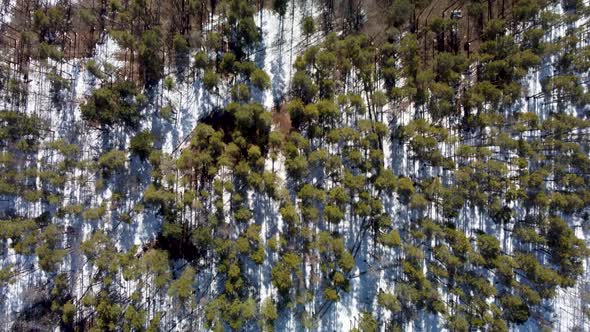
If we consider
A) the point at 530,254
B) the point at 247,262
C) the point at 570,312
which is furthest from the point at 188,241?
the point at 570,312

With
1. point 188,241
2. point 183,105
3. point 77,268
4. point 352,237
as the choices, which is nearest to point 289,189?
point 352,237

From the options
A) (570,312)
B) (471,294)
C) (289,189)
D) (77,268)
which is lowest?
(570,312)

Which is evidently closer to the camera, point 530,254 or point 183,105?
point 530,254

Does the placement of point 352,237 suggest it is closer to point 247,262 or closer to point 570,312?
point 247,262

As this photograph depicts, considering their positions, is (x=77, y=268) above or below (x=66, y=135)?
below

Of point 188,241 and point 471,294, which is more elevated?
point 188,241

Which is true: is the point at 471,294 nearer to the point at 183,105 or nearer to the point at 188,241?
the point at 188,241
